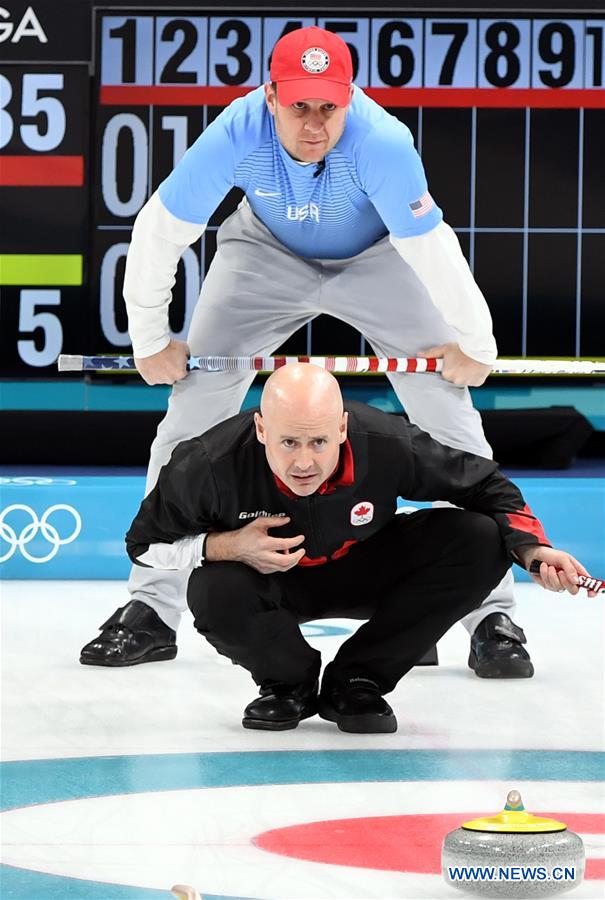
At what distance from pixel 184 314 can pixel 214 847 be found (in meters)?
4.08

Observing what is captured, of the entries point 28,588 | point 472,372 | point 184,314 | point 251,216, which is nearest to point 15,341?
point 184,314

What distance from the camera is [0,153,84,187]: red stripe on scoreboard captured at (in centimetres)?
586

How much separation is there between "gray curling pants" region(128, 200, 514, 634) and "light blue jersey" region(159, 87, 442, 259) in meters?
0.17

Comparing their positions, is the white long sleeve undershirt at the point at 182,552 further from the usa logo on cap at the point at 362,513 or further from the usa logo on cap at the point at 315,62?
Answer: the usa logo on cap at the point at 315,62

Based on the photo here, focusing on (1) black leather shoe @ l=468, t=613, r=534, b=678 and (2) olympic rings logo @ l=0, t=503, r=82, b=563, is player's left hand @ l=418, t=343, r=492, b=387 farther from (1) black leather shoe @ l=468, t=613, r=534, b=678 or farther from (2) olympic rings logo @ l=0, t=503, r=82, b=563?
(2) olympic rings logo @ l=0, t=503, r=82, b=563

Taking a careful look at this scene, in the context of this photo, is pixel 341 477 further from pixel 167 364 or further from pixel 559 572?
pixel 167 364

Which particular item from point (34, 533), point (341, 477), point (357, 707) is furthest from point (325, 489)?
point (34, 533)

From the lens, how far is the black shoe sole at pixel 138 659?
3.22 metres

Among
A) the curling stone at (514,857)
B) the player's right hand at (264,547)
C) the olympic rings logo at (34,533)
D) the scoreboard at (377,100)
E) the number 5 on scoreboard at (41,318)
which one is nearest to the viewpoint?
the curling stone at (514,857)

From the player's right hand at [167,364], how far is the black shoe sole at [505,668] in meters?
0.92

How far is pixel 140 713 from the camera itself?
2781mm

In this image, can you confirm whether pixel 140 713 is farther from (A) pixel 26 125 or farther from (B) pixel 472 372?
(A) pixel 26 125

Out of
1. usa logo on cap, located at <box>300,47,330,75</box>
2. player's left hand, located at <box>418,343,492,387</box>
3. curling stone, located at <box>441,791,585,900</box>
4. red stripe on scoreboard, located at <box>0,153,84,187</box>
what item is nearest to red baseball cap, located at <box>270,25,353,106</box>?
usa logo on cap, located at <box>300,47,330,75</box>

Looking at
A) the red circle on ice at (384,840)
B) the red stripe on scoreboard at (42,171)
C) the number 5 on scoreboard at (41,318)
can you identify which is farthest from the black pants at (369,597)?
the red stripe on scoreboard at (42,171)
